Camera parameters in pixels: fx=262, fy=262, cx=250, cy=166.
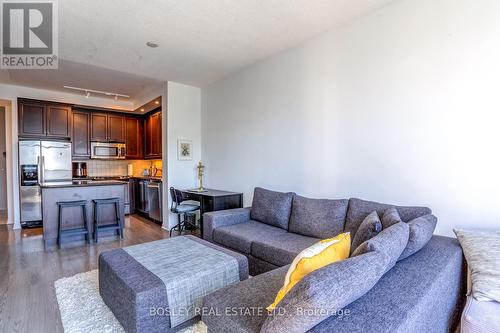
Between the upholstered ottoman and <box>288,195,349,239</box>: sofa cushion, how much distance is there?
3.14 feet

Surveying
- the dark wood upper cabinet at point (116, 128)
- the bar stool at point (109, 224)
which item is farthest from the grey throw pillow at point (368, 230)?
the dark wood upper cabinet at point (116, 128)

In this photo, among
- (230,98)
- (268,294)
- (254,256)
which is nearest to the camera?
(268,294)

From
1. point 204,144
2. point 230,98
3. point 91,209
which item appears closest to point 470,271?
point 230,98

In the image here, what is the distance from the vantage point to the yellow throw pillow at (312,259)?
1226mm

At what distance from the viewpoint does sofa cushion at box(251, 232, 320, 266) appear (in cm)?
241

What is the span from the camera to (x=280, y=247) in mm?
2506

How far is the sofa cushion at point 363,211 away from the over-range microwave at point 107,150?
5.72m

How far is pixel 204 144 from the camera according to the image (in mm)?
5301

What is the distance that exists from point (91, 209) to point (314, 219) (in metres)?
3.74

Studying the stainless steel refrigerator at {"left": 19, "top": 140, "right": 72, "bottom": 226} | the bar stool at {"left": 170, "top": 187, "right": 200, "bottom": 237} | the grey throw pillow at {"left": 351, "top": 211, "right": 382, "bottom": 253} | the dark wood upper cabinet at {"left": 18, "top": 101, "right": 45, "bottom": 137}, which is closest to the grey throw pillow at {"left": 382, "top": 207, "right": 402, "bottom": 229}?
the grey throw pillow at {"left": 351, "top": 211, "right": 382, "bottom": 253}

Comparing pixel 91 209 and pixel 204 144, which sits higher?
pixel 204 144

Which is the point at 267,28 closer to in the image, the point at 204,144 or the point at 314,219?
the point at 314,219

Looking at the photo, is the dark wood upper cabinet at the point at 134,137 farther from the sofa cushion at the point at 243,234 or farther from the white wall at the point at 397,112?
the sofa cushion at the point at 243,234

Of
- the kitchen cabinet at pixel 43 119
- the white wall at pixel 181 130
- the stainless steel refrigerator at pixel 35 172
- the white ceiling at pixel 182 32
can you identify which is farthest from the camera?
the kitchen cabinet at pixel 43 119
